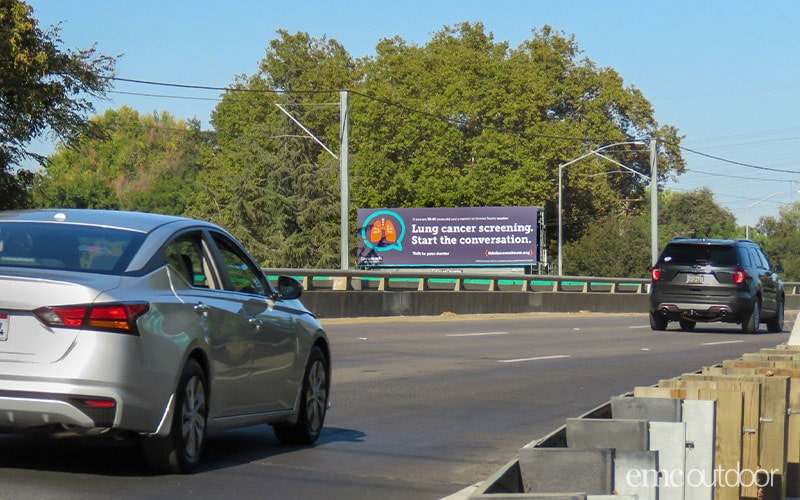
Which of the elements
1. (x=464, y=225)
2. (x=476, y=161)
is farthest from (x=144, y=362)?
(x=476, y=161)

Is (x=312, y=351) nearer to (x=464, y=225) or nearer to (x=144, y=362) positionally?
(x=144, y=362)

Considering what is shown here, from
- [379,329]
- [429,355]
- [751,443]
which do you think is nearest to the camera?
[751,443]

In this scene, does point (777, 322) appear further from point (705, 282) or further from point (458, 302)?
point (458, 302)

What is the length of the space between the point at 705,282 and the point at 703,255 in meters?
0.58

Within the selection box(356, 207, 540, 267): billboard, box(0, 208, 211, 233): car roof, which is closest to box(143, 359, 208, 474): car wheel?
box(0, 208, 211, 233): car roof

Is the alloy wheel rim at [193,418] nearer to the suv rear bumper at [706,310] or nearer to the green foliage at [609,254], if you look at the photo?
the suv rear bumper at [706,310]

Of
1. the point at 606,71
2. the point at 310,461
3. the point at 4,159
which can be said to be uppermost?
the point at 606,71

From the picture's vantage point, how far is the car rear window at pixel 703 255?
27984mm

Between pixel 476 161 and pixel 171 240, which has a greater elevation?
pixel 476 161

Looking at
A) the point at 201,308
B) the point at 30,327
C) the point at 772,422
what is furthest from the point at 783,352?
the point at 30,327

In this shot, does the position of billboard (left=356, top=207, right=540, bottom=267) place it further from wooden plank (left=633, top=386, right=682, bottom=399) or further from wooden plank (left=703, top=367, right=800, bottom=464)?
wooden plank (left=633, top=386, right=682, bottom=399)

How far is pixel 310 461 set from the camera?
30.1 feet

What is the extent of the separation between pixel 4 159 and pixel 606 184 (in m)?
65.5

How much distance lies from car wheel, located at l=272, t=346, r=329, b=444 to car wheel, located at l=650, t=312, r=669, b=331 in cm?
1922
